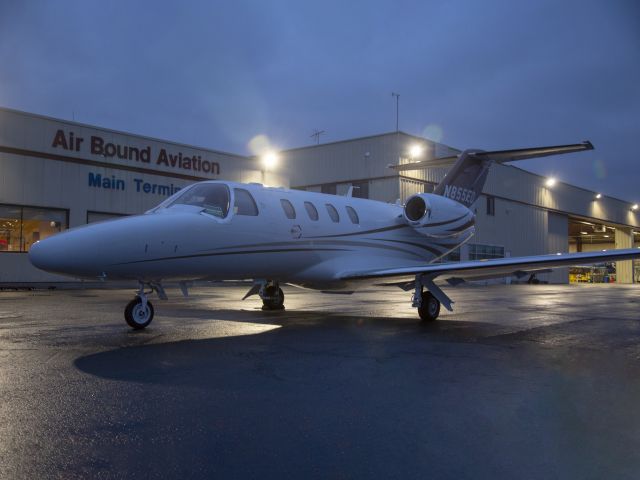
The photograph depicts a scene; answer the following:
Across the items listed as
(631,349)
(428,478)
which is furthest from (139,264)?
(631,349)

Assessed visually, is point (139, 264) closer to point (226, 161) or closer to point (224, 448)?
point (224, 448)

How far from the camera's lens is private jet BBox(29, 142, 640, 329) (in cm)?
707

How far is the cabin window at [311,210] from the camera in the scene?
33.9 ft

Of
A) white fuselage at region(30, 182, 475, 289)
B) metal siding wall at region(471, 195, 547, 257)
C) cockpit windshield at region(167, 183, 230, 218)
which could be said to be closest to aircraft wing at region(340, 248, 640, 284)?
white fuselage at region(30, 182, 475, 289)

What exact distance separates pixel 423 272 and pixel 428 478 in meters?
6.78

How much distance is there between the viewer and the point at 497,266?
894 centimetres

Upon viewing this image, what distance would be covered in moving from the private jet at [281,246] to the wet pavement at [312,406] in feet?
3.48

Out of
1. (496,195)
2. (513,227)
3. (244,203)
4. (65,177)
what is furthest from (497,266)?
(513,227)

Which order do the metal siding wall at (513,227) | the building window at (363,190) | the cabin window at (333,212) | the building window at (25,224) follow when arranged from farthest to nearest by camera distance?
1. the metal siding wall at (513,227)
2. the building window at (363,190)
3. the building window at (25,224)
4. the cabin window at (333,212)

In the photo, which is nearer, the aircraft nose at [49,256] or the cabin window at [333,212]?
the aircraft nose at [49,256]

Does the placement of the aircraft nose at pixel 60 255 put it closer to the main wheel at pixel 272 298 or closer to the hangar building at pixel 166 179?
the main wheel at pixel 272 298

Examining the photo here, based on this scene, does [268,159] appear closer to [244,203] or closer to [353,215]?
[353,215]

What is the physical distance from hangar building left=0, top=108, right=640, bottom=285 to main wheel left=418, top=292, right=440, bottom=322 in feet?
66.8

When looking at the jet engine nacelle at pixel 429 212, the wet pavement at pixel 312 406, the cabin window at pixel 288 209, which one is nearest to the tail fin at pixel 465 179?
the jet engine nacelle at pixel 429 212
